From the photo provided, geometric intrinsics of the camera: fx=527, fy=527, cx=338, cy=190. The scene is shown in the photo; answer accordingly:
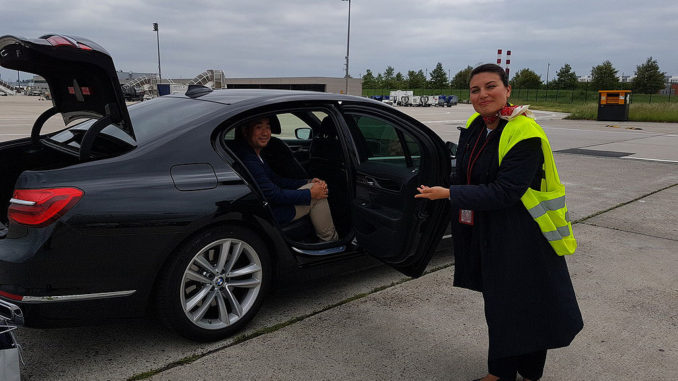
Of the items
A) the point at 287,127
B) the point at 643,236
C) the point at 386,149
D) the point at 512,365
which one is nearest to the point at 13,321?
the point at 512,365

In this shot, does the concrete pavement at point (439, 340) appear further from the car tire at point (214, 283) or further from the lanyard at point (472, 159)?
the lanyard at point (472, 159)

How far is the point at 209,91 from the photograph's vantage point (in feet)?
12.2

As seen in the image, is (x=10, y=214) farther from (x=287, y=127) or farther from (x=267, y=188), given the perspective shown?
(x=287, y=127)

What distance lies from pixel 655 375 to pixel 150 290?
2626mm

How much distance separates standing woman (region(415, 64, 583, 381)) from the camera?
2.10 m

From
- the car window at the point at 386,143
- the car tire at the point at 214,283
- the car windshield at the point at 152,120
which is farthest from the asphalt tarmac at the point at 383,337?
the car windshield at the point at 152,120

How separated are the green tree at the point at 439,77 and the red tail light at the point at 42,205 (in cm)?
9635

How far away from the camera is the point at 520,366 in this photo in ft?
8.36

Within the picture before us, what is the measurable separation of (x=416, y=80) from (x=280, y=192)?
329 feet

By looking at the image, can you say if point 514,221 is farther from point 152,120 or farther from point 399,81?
point 399,81

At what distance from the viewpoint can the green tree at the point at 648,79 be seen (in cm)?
6309

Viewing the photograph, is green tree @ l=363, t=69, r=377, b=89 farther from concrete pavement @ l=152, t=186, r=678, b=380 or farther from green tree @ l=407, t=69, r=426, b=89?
concrete pavement @ l=152, t=186, r=678, b=380

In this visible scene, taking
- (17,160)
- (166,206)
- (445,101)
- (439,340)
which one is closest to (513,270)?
(439,340)

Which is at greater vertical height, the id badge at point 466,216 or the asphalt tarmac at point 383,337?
the id badge at point 466,216
